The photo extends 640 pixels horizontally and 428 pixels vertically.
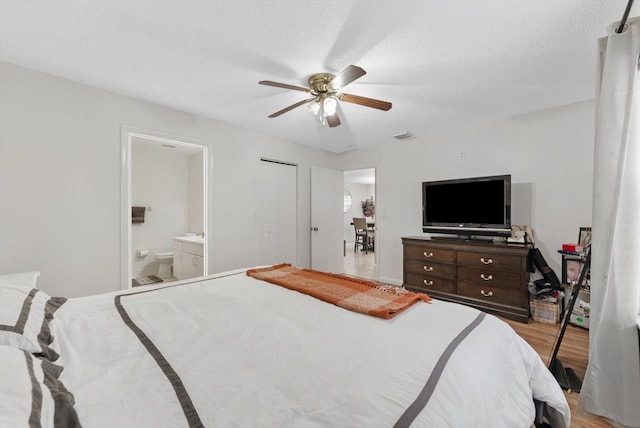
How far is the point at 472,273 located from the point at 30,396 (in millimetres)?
3736

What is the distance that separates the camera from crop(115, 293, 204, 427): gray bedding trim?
71 cm

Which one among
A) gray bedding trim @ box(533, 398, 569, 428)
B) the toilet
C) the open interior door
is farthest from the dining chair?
gray bedding trim @ box(533, 398, 569, 428)

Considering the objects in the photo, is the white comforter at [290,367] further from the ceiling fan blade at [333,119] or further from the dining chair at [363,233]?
the dining chair at [363,233]

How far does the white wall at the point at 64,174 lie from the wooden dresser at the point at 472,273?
3.39 m

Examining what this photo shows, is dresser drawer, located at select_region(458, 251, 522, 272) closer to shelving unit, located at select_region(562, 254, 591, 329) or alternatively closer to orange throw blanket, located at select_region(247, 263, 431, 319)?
shelving unit, located at select_region(562, 254, 591, 329)

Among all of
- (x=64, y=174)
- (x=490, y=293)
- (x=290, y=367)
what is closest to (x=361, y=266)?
(x=490, y=293)

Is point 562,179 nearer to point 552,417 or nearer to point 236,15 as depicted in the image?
point 552,417

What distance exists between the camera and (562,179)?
3156 millimetres

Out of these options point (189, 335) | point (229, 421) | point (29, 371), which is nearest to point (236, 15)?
point (189, 335)

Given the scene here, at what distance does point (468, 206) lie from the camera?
3.58m

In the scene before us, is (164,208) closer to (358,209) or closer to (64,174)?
(64,174)

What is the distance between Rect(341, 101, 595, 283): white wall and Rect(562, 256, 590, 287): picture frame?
16 cm

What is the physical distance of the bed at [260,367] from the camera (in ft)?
2.36

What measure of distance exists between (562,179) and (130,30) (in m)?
4.36
